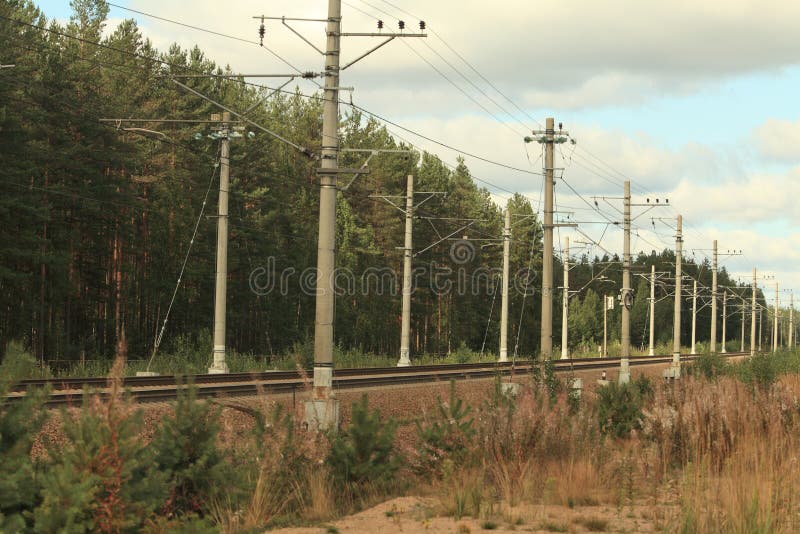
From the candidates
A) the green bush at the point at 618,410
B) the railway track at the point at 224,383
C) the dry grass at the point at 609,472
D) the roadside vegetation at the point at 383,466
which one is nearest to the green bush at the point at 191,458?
the roadside vegetation at the point at 383,466

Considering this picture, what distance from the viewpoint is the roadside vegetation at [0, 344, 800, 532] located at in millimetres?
7352

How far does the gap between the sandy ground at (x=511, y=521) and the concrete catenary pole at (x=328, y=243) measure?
5.47 m

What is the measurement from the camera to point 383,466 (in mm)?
11312

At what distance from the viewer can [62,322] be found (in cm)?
4500

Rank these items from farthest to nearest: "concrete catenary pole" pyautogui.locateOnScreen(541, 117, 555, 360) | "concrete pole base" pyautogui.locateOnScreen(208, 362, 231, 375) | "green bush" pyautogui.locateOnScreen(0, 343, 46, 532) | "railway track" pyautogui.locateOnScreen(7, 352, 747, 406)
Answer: "concrete pole base" pyautogui.locateOnScreen(208, 362, 231, 375), "concrete catenary pole" pyautogui.locateOnScreen(541, 117, 555, 360), "railway track" pyautogui.locateOnScreen(7, 352, 747, 406), "green bush" pyautogui.locateOnScreen(0, 343, 46, 532)

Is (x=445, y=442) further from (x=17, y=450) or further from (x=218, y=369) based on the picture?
(x=218, y=369)

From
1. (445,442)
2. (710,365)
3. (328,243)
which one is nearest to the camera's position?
(445,442)

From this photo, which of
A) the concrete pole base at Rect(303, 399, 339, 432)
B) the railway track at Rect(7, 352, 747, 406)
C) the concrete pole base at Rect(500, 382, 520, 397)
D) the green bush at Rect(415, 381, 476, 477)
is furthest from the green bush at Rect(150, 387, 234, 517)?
the railway track at Rect(7, 352, 747, 406)

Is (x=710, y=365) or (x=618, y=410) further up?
(x=710, y=365)

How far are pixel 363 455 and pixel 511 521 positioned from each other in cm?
289

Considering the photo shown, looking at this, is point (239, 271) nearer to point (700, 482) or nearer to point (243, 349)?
point (243, 349)

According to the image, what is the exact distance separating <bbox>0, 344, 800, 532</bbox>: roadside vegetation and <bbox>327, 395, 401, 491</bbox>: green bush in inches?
0.6

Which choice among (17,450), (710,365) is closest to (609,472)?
(17,450)

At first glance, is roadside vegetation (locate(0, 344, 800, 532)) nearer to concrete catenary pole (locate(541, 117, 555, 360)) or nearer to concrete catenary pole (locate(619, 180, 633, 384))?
concrete catenary pole (locate(541, 117, 555, 360))
